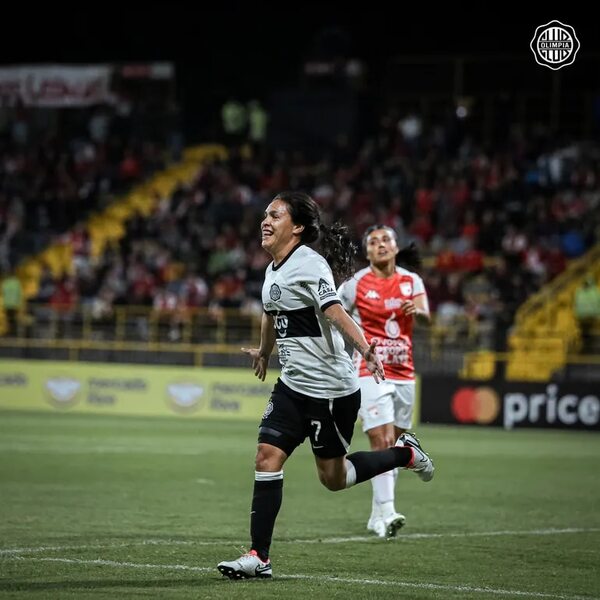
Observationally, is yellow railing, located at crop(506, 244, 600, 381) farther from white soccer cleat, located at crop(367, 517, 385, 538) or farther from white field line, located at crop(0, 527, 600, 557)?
white soccer cleat, located at crop(367, 517, 385, 538)

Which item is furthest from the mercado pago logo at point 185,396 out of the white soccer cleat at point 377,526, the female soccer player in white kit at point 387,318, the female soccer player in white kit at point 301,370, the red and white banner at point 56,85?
the female soccer player in white kit at point 301,370

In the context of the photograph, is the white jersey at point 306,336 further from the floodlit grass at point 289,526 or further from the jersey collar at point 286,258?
the floodlit grass at point 289,526

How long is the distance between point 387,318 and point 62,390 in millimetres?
18684

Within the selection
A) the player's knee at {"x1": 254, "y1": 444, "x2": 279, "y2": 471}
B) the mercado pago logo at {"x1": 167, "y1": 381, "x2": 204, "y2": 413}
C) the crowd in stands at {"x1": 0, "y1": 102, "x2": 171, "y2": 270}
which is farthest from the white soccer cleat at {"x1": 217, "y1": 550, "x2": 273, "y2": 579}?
the crowd in stands at {"x1": 0, "y1": 102, "x2": 171, "y2": 270}

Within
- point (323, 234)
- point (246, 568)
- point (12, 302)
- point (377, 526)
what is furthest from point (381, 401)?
point (12, 302)

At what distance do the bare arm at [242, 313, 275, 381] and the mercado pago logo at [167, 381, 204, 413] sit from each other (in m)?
19.0

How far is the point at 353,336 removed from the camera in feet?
26.9

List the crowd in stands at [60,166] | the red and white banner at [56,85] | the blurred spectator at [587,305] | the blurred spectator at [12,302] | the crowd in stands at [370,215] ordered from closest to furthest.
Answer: the blurred spectator at [587,305] → the crowd in stands at [370,215] → the blurred spectator at [12,302] → the crowd in stands at [60,166] → the red and white banner at [56,85]

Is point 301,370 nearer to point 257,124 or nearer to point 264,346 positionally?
point 264,346

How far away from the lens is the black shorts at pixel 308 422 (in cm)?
841

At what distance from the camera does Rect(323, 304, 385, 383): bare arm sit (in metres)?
8.17

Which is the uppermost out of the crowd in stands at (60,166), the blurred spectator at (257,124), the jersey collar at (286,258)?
the blurred spectator at (257,124)

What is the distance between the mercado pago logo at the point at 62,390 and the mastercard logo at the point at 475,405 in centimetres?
823

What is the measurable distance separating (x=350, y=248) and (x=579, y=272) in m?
20.4
